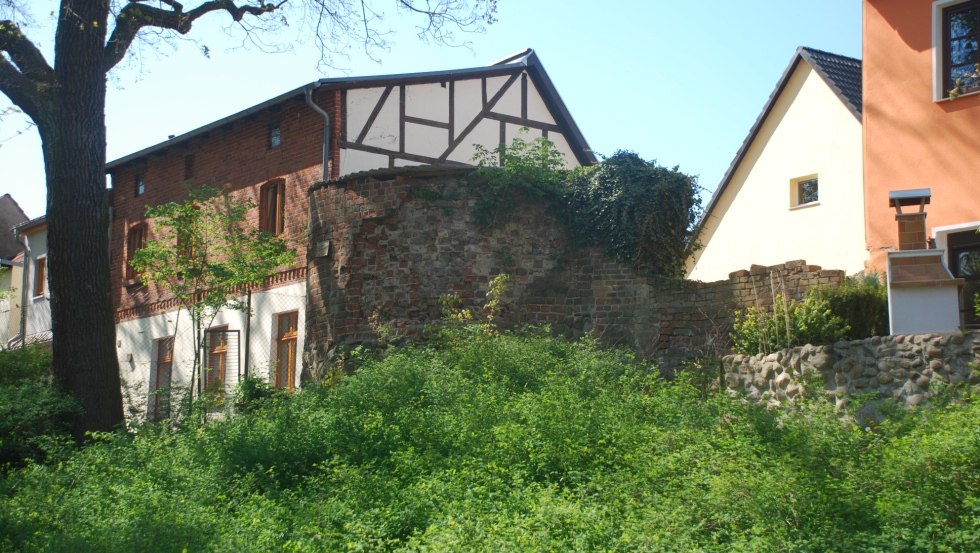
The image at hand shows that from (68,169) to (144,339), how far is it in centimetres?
1027

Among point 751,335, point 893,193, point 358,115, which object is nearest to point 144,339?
point 358,115

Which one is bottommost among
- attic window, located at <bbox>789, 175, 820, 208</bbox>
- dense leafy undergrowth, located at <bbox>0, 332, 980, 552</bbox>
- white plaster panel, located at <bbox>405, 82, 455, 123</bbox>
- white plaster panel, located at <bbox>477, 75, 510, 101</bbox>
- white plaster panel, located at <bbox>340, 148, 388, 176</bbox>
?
dense leafy undergrowth, located at <bbox>0, 332, 980, 552</bbox>

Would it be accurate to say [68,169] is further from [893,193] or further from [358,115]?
[893,193]

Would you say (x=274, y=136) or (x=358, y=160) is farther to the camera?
(x=274, y=136)

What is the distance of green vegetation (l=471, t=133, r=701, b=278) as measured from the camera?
14133mm

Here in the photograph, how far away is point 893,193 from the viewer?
11.6 metres

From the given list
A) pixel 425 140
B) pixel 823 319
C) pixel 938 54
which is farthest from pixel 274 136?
pixel 823 319

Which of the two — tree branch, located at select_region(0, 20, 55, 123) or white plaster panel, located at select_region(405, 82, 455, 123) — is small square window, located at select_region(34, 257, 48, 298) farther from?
tree branch, located at select_region(0, 20, 55, 123)

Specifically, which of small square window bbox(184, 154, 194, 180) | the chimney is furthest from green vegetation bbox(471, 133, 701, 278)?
small square window bbox(184, 154, 194, 180)

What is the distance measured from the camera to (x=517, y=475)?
8.60 meters

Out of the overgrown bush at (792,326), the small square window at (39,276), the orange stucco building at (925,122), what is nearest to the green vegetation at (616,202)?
the overgrown bush at (792,326)

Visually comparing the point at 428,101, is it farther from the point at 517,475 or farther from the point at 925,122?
the point at 517,475

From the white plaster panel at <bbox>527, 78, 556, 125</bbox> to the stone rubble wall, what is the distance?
1104 centimetres

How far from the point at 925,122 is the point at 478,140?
892cm
